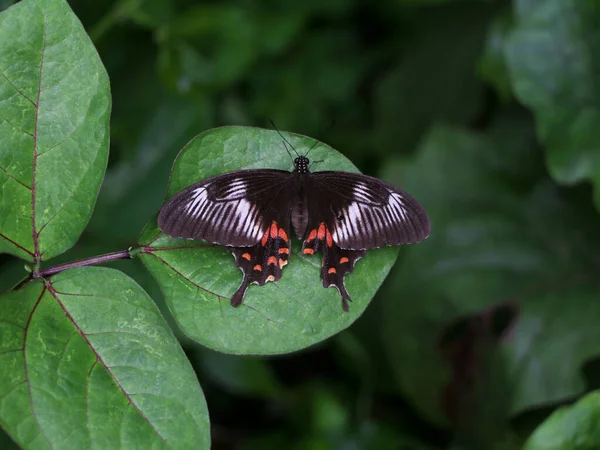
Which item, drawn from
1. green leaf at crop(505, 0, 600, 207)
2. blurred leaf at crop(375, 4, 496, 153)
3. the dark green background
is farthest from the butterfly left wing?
blurred leaf at crop(375, 4, 496, 153)

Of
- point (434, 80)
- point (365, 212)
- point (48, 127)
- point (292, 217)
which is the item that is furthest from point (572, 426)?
point (434, 80)

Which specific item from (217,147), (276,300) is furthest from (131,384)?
(217,147)

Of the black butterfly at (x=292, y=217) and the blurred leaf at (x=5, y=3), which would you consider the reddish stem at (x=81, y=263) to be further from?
the blurred leaf at (x=5, y=3)

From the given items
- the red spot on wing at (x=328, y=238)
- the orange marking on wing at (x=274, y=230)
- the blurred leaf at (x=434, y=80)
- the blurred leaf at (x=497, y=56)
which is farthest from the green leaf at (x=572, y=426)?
the blurred leaf at (x=434, y=80)

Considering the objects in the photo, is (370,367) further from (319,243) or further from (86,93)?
(86,93)

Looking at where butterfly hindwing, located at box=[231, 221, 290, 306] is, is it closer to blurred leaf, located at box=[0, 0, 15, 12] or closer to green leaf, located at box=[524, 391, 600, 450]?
green leaf, located at box=[524, 391, 600, 450]

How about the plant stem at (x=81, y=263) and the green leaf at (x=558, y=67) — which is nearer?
the plant stem at (x=81, y=263)
